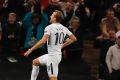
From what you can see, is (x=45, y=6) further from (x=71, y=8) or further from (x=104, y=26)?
(x=104, y=26)

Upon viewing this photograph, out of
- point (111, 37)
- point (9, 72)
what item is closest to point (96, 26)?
point (111, 37)

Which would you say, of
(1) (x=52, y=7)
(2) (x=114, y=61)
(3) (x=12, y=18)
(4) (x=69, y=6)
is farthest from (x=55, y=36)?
(4) (x=69, y=6)

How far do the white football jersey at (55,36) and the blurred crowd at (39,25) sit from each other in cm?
201

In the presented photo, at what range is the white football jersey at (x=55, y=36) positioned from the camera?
10.8 metres

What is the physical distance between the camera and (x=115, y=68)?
12.2 meters

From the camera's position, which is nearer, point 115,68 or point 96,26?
point 115,68

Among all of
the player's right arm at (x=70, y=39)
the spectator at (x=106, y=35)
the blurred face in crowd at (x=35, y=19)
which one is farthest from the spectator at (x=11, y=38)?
the player's right arm at (x=70, y=39)

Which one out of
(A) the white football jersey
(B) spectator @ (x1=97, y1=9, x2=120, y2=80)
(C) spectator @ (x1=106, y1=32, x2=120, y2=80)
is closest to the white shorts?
(A) the white football jersey

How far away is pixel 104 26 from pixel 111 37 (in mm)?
519

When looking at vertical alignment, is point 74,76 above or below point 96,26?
below

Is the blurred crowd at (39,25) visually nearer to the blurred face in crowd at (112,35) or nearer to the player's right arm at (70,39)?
the blurred face in crowd at (112,35)

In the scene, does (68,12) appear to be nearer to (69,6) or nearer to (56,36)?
(69,6)

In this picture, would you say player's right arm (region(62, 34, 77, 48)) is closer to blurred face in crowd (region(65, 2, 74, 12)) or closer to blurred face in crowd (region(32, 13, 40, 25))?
blurred face in crowd (region(32, 13, 40, 25))

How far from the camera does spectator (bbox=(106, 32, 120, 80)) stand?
477 inches
